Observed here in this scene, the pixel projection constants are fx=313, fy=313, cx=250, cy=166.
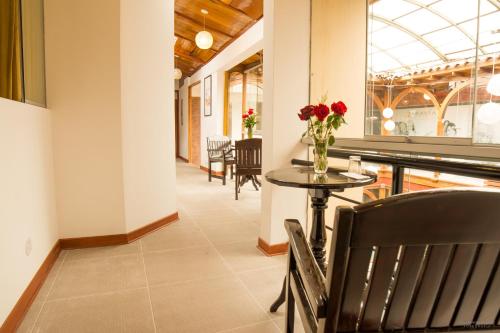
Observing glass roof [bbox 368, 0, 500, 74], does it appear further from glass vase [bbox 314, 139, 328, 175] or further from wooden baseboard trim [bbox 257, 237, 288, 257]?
wooden baseboard trim [bbox 257, 237, 288, 257]

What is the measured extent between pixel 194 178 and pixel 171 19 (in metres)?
4.01

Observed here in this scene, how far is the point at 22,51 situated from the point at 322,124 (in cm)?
201

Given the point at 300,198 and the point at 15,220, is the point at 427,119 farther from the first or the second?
the point at 15,220

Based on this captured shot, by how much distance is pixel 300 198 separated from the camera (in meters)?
2.76

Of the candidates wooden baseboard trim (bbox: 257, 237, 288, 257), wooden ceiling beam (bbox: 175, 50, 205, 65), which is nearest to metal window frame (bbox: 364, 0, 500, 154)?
wooden baseboard trim (bbox: 257, 237, 288, 257)

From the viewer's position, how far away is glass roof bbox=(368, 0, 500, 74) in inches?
71.1

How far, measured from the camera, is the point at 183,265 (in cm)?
249

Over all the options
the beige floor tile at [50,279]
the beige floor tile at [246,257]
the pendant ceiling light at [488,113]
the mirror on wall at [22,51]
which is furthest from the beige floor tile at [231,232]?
the pendant ceiling light at [488,113]

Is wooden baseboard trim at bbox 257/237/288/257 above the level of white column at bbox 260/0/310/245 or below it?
below

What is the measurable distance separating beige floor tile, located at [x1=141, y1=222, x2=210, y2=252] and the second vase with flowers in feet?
5.11

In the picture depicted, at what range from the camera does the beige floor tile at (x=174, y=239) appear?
9.50 ft

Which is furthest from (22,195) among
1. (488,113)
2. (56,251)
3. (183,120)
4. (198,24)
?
A: (183,120)

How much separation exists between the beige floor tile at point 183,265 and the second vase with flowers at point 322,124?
3.72 feet

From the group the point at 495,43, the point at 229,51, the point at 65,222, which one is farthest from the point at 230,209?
the point at 229,51
